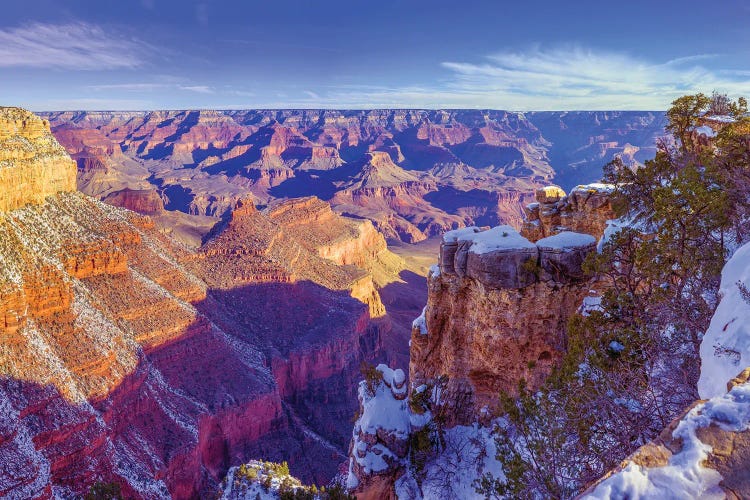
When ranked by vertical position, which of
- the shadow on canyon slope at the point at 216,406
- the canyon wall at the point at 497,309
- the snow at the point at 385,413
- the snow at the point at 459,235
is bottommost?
the shadow on canyon slope at the point at 216,406

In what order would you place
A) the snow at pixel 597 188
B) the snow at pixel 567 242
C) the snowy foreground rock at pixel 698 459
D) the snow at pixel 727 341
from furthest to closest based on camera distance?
1. the snow at pixel 597 188
2. the snow at pixel 567 242
3. the snow at pixel 727 341
4. the snowy foreground rock at pixel 698 459

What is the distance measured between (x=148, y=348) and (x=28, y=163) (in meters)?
15.3

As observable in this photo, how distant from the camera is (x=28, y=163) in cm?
3284

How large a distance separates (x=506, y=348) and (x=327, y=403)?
31.8m

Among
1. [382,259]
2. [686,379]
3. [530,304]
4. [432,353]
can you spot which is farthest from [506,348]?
[382,259]

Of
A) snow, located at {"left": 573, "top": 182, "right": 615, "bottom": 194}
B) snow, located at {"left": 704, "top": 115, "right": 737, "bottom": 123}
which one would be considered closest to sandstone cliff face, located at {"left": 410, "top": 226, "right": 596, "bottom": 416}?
snow, located at {"left": 573, "top": 182, "right": 615, "bottom": 194}

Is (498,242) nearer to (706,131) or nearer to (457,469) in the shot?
(457,469)

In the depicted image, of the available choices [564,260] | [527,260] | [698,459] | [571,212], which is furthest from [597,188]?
[698,459]

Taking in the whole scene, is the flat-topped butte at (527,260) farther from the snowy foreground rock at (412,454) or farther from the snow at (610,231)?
the snowy foreground rock at (412,454)

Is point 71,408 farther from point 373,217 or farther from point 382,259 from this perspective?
point 373,217

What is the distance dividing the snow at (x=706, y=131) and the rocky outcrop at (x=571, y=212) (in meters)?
4.72

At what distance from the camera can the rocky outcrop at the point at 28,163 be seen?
31.6 metres

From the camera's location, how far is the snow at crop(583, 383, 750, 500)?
586 centimetres

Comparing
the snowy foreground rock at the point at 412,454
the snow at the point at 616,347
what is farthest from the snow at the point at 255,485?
the snow at the point at 616,347
